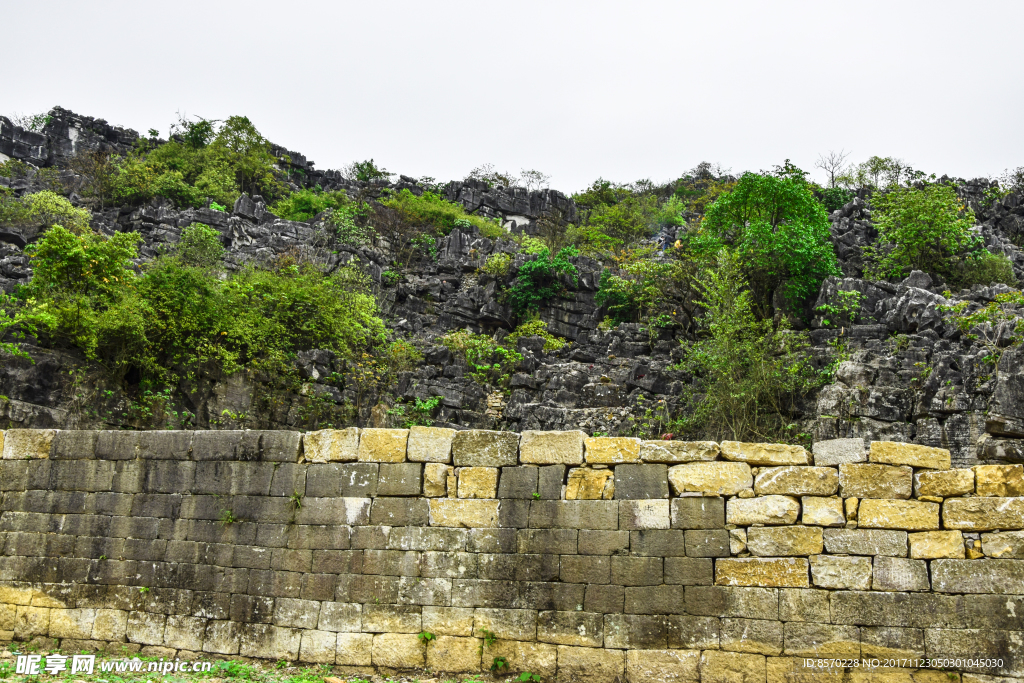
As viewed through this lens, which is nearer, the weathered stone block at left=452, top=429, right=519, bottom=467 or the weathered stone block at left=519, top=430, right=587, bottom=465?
the weathered stone block at left=519, top=430, right=587, bottom=465

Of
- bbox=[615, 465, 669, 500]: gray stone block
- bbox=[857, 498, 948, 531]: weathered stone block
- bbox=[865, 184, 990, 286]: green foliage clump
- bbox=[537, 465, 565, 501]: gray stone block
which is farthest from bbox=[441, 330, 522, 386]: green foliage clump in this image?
bbox=[857, 498, 948, 531]: weathered stone block

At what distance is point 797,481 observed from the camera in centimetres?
741

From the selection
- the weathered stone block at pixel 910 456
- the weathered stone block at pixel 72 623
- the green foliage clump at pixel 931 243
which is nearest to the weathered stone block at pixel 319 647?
the weathered stone block at pixel 72 623

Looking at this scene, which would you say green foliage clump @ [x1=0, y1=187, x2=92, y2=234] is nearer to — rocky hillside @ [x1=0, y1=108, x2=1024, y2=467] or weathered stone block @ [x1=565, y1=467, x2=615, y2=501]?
rocky hillside @ [x1=0, y1=108, x2=1024, y2=467]

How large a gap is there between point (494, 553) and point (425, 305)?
19598mm

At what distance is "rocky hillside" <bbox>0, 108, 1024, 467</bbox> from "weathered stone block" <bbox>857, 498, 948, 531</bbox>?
23.5 feet

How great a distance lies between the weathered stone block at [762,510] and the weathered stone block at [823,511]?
9cm

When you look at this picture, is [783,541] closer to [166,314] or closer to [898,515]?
[898,515]

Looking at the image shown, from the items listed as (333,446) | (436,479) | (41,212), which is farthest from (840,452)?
(41,212)

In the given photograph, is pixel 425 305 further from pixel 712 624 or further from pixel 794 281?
pixel 712 624

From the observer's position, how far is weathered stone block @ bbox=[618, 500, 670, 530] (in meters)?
7.62

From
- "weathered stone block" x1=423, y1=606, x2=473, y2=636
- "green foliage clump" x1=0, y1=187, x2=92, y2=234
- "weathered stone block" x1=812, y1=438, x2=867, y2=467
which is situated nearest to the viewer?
"weathered stone block" x1=812, y1=438, x2=867, y2=467

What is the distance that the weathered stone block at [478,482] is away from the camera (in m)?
8.03

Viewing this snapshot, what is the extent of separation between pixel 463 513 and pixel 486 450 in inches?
27.8
